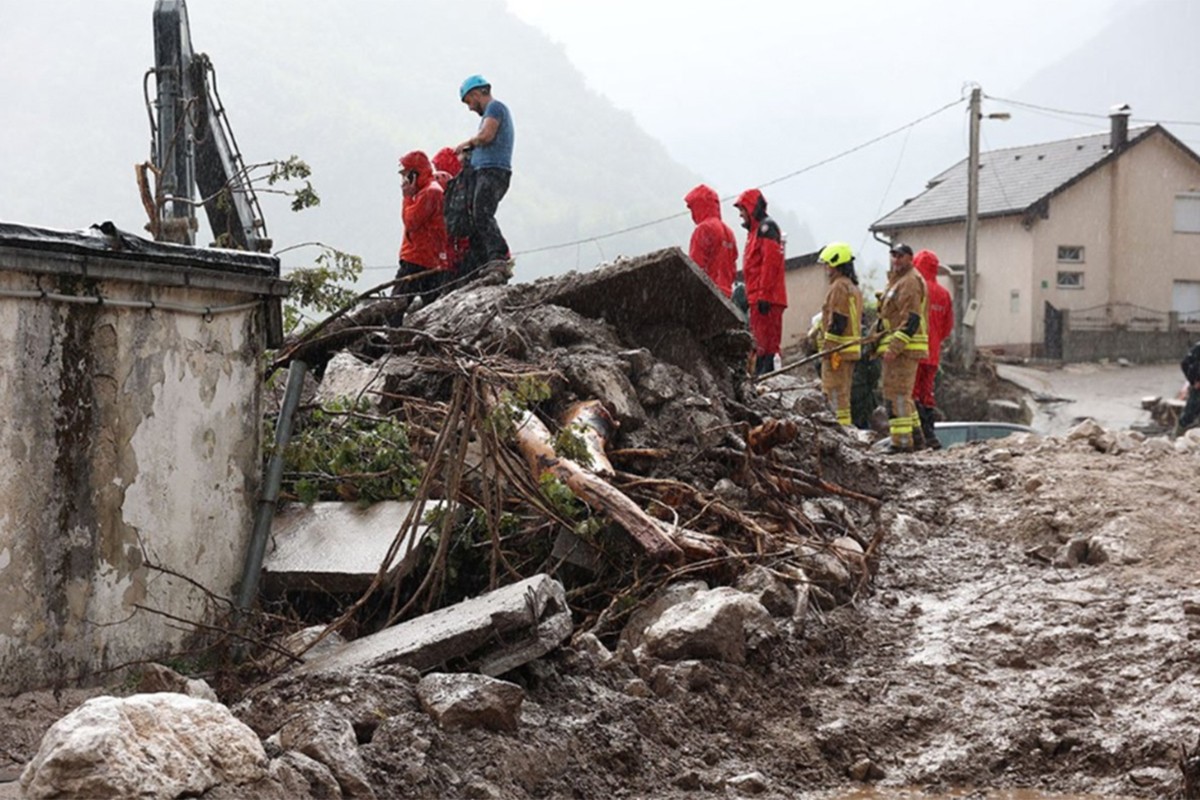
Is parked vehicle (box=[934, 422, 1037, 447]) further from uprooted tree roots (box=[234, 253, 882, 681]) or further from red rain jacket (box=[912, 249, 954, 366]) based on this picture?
uprooted tree roots (box=[234, 253, 882, 681])

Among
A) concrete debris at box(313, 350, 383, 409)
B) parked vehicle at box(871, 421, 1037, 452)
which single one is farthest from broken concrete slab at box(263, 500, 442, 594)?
parked vehicle at box(871, 421, 1037, 452)

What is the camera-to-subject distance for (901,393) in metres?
12.8

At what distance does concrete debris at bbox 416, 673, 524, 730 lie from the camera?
5160 mm

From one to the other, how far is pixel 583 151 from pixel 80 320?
160 metres

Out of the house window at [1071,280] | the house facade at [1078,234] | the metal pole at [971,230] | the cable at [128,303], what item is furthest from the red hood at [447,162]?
the house window at [1071,280]

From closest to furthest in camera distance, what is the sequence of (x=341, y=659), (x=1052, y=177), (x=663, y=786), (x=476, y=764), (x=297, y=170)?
(x=476, y=764), (x=663, y=786), (x=341, y=659), (x=297, y=170), (x=1052, y=177)

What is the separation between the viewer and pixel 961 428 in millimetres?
16984

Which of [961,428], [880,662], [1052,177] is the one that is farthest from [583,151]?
[880,662]

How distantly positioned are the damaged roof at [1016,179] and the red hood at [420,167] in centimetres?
3346

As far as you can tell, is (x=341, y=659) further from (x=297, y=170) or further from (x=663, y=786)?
(x=297, y=170)

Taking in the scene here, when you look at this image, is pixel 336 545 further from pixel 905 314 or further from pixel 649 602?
pixel 905 314

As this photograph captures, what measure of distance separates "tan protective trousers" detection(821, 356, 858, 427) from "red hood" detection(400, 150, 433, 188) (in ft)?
12.3

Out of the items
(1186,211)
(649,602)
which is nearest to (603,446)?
(649,602)

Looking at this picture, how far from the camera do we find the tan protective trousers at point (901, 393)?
500 inches
